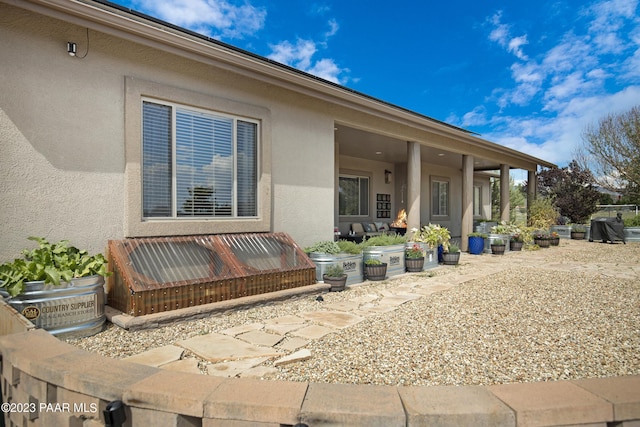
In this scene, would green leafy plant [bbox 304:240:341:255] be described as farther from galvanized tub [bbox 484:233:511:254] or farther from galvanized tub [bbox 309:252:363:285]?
galvanized tub [bbox 484:233:511:254]

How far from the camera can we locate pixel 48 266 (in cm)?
353

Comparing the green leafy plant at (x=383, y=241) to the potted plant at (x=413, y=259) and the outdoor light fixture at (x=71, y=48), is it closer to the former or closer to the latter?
the potted plant at (x=413, y=259)

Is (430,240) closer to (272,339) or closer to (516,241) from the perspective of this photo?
(516,241)

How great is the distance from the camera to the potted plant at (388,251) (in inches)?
276

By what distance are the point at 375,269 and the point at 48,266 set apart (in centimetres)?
493

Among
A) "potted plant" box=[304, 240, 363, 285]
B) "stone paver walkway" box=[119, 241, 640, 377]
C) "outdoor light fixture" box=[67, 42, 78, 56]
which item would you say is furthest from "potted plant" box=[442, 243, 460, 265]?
"outdoor light fixture" box=[67, 42, 78, 56]

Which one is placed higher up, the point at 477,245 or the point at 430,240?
the point at 430,240

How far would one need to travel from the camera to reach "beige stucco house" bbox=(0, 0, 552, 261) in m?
3.92

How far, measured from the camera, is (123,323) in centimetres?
373

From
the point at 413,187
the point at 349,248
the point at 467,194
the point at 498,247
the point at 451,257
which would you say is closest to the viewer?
the point at 349,248

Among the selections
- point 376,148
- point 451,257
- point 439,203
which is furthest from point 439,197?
point 451,257

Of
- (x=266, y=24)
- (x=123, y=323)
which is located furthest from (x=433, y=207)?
(x=123, y=323)

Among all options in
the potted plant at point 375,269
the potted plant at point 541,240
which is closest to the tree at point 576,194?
the potted plant at point 541,240

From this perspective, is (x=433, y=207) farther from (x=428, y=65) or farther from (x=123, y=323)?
(x=123, y=323)
